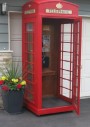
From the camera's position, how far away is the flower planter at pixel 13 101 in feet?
22.4

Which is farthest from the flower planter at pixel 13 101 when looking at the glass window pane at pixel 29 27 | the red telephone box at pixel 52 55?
the glass window pane at pixel 29 27

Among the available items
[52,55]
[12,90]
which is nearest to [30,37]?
[52,55]

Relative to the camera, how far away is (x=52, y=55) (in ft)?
25.9

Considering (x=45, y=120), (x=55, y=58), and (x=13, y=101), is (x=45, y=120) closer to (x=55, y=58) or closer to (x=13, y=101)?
(x=13, y=101)

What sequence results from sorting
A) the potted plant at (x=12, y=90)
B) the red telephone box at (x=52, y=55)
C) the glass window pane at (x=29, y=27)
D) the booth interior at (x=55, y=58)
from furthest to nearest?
1. the booth interior at (x=55, y=58)
2. the glass window pane at (x=29, y=27)
3. the potted plant at (x=12, y=90)
4. the red telephone box at (x=52, y=55)

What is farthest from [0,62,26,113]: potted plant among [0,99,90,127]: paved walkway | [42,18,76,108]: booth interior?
[42,18,76,108]: booth interior

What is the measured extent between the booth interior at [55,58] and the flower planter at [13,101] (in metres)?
0.86

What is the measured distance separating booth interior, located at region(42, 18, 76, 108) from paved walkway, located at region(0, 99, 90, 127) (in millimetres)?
702

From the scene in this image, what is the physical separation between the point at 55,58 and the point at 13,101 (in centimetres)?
176

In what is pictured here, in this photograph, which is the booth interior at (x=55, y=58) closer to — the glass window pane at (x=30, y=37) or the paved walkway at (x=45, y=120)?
the glass window pane at (x=30, y=37)

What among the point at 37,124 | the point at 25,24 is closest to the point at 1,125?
the point at 37,124

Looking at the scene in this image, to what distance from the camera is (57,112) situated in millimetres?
6980

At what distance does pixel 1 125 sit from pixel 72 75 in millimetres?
2101

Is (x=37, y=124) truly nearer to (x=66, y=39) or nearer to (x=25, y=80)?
(x=25, y=80)
